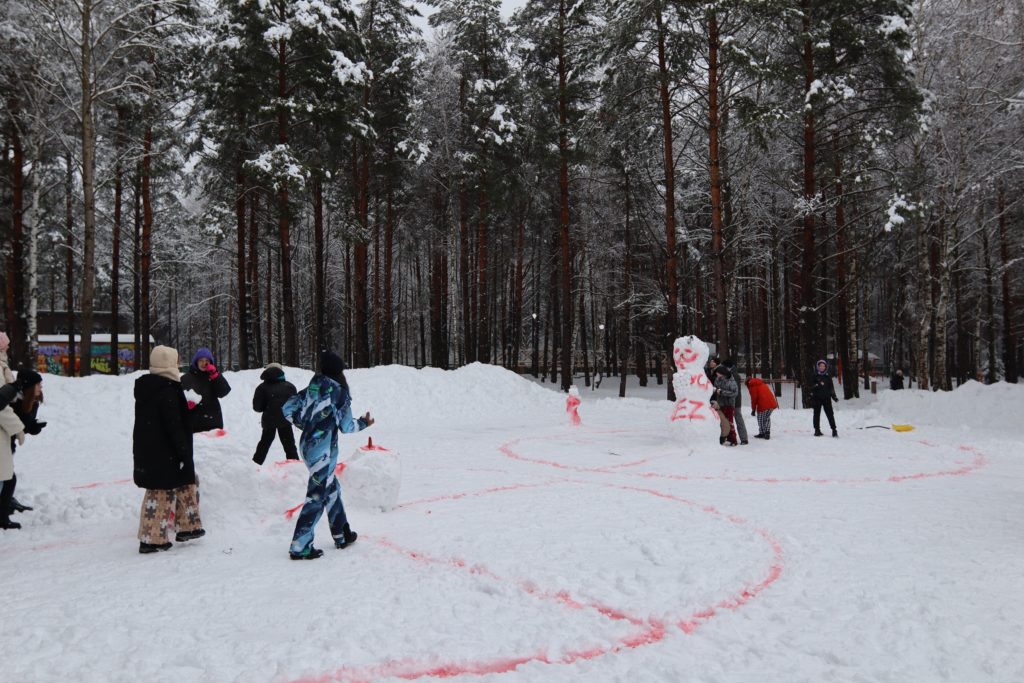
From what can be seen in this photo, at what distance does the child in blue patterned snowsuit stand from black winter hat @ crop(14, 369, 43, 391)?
292cm

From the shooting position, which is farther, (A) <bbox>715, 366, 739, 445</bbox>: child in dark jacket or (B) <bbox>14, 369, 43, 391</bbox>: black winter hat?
(A) <bbox>715, 366, 739, 445</bbox>: child in dark jacket

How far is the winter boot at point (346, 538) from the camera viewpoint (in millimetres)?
5324

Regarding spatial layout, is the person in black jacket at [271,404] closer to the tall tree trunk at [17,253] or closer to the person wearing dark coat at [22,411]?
the person wearing dark coat at [22,411]

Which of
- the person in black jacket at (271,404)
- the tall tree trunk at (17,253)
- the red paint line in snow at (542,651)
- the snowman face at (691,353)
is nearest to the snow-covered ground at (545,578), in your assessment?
the red paint line in snow at (542,651)

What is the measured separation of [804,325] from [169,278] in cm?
2316

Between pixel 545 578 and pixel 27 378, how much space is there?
538 cm

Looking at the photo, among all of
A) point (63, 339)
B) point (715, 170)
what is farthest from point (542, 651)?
point (63, 339)

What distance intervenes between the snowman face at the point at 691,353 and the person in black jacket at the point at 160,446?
8591 mm

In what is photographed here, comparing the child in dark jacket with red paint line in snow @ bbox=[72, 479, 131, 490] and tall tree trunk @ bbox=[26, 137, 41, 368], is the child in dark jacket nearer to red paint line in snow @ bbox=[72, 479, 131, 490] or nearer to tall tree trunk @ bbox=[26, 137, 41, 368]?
red paint line in snow @ bbox=[72, 479, 131, 490]

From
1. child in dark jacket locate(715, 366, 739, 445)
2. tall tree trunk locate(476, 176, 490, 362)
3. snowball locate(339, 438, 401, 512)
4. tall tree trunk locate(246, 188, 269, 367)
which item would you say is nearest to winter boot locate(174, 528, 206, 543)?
snowball locate(339, 438, 401, 512)

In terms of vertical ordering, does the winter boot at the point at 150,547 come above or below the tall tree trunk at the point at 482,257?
below

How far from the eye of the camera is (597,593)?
14.0ft

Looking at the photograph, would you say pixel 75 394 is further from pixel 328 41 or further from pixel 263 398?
pixel 328 41

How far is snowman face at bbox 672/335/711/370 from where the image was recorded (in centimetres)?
1159
